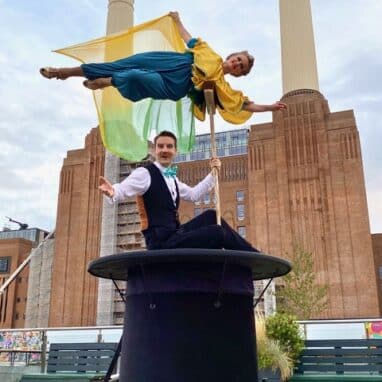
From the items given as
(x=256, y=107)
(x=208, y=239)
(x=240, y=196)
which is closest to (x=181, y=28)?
(x=256, y=107)

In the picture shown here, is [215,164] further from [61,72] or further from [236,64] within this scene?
[61,72]

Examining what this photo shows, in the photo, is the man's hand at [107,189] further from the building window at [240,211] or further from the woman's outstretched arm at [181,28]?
the building window at [240,211]

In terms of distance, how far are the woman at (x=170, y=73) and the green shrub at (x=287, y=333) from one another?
408 centimetres

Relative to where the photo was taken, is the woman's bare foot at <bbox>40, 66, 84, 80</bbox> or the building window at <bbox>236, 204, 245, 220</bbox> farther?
the building window at <bbox>236, 204, 245, 220</bbox>

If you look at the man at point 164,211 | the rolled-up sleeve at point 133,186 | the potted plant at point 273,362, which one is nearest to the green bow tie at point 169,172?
the man at point 164,211

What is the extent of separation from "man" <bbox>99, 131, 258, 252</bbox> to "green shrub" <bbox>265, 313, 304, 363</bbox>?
4071 millimetres

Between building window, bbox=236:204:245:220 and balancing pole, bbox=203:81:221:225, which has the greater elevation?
building window, bbox=236:204:245:220

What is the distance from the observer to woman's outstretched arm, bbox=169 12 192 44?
2.62 meters

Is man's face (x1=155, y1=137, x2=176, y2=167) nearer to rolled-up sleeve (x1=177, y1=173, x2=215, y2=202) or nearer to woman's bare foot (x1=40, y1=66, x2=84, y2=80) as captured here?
rolled-up sleeve (x1=177, y1=173, x2=215, y2=202)

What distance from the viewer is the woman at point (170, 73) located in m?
2.23

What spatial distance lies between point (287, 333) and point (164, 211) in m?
4.30

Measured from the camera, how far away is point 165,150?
89.0 inches

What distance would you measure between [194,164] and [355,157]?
48.5 ft

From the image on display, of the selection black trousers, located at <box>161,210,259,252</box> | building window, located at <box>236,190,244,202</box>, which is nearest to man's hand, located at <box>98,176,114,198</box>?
black trousers, located at <box>161,210,259,252</box>
